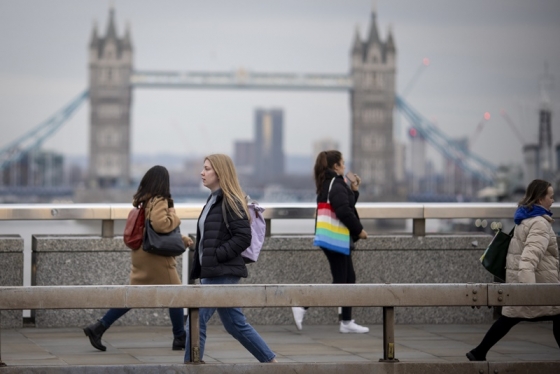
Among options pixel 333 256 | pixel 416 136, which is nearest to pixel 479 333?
pixel 333 256

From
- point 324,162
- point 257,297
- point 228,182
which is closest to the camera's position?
point 257,297

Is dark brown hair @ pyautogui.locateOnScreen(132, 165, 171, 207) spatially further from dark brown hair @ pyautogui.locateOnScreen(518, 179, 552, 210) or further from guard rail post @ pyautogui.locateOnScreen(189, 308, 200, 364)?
dark brown hair @ pyautogui.locateOnScreen(518, 179, 552, 210)

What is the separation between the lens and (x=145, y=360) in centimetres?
502

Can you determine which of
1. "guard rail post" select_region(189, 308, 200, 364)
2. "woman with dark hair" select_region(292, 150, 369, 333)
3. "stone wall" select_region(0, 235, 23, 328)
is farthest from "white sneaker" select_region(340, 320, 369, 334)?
"guard rail post" select_region(189, 308, 200, 364)

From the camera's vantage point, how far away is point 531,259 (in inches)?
187

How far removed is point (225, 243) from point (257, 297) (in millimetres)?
351

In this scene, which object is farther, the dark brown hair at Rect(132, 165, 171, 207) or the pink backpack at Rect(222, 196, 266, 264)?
the dark brown hair at Rect(132, 165, 171, 207)

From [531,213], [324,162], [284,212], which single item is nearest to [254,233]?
[531,213]

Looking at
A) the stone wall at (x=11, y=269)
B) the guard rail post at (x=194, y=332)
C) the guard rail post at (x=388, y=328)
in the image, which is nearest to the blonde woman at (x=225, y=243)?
the guard rail post at (x=194, y=332)

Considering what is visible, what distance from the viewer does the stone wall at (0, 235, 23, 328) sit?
6.01 m

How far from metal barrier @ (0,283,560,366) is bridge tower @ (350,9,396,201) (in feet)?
272

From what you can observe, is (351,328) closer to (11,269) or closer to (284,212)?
(284,212)

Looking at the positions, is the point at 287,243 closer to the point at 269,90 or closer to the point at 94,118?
the point at 94,118

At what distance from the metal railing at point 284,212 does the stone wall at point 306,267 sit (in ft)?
0.40
